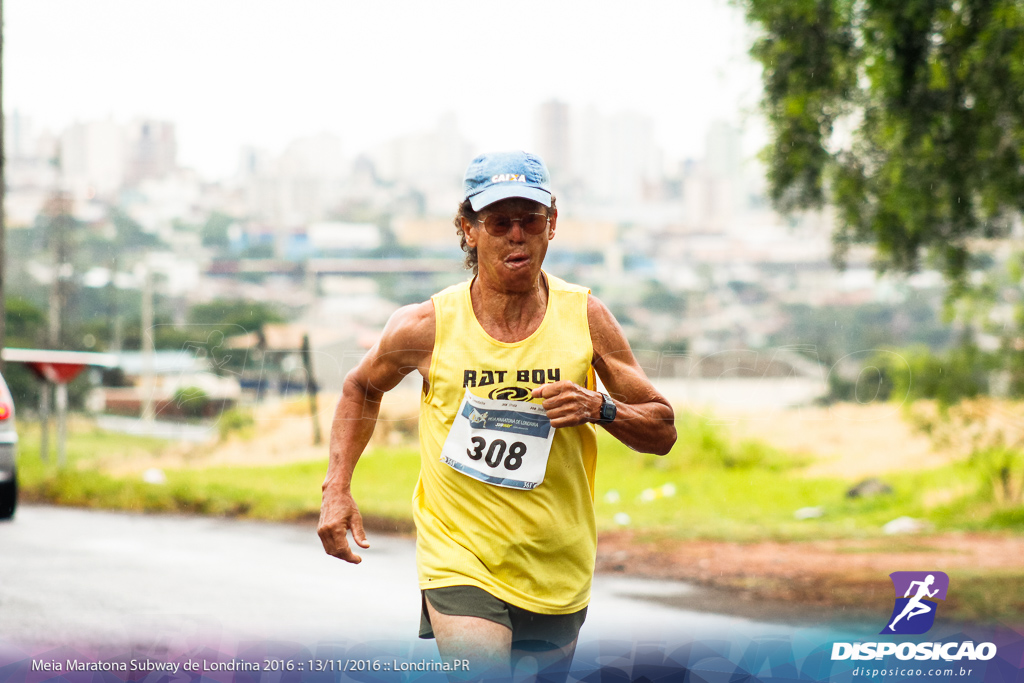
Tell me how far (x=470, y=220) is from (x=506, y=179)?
17 centimetres

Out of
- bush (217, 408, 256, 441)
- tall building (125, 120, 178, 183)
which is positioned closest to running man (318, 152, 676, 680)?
bush (217, 408, 256, 441)

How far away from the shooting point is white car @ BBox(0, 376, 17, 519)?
14.5ft

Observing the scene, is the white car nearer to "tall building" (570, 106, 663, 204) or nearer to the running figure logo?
the running figure logo

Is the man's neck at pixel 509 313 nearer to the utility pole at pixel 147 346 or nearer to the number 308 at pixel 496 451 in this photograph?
the number 308 at pixel 496 451

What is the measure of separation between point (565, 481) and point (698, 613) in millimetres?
3217

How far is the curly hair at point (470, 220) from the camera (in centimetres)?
265

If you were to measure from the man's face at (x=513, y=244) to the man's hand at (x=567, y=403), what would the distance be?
0.29m

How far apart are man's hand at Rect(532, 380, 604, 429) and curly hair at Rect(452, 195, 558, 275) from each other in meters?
0.46

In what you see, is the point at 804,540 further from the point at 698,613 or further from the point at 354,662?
the point at 354,662

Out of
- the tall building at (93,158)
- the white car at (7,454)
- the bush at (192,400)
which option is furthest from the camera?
the tall building at (93,158)

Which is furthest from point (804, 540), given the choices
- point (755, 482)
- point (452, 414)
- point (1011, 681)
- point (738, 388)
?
point (452, 414)

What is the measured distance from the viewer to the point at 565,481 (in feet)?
8.79

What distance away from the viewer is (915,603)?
347 centimetres

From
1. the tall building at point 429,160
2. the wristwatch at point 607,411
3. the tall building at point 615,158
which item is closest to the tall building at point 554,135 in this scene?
the tall building at point 615,158
